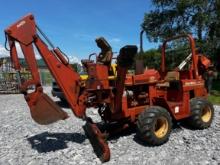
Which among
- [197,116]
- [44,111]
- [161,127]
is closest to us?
[44,111]

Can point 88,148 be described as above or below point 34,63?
below

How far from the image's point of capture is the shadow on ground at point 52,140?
300 inches

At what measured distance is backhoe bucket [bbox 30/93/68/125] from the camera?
702 cm

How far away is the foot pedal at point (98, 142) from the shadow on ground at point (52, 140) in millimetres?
391

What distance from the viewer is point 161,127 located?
25.8ft

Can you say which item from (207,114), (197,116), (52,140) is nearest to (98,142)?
(52,140)

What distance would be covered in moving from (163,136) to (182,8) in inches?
855

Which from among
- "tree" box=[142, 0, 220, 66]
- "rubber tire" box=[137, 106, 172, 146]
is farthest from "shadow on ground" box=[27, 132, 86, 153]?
"tree" box=[142, 0, 220, 66]

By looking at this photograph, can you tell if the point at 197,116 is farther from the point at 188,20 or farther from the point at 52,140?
the point at 188,20

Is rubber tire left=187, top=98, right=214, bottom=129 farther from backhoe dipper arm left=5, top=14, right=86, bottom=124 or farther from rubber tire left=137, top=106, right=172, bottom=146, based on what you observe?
backhoe dipper arm left=5, top=14, right=86, bottom=124

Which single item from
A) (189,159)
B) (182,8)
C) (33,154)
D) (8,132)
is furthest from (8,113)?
(182,8)

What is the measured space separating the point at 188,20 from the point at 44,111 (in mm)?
23352

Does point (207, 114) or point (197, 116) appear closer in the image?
point (197, 116)

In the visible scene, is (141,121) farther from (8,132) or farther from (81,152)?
(8,132)
